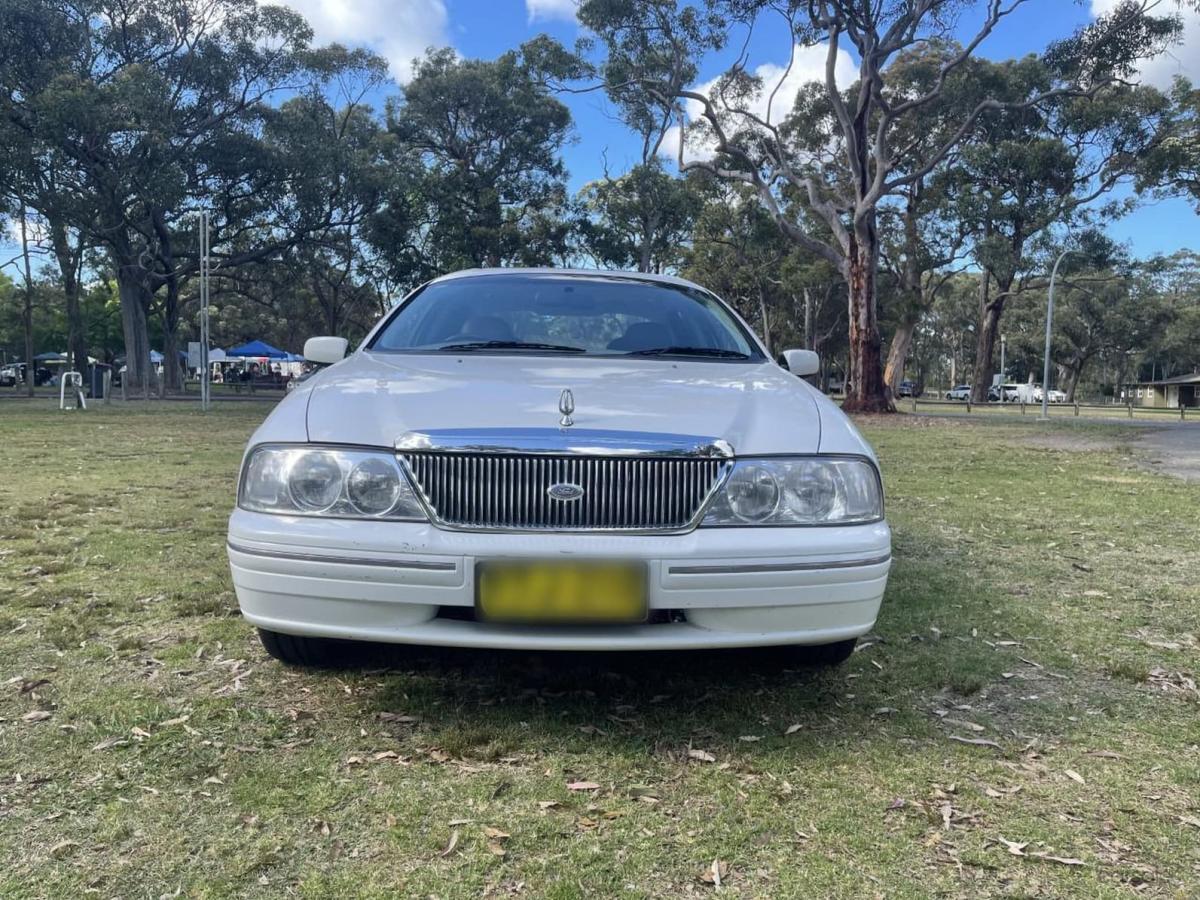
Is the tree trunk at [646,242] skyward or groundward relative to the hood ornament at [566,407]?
skyward

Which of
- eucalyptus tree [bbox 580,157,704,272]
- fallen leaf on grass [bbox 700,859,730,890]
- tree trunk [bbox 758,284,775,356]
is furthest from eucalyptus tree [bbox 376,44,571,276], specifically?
fallen leaf on grass [bbox 700,859,730,890]

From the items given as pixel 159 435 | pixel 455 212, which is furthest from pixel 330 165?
pixel 159 435

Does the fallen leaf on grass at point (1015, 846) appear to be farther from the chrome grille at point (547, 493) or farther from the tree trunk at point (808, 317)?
the tree trunk at point (808, 317)

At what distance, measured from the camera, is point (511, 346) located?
10.9ft

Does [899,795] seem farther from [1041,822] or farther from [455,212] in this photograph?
[455,212]

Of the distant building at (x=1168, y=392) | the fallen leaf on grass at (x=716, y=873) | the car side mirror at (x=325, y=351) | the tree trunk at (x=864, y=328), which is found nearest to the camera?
the fallen leaf on grass at (x=716, y=873)

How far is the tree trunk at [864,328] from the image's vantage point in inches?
761

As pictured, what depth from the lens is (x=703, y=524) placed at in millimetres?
2309

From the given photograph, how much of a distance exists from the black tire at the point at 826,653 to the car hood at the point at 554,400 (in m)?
0.72

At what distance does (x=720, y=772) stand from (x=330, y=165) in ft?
79.5

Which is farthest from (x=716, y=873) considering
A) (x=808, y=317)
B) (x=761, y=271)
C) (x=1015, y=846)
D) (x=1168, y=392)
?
(x=1168, y=392)

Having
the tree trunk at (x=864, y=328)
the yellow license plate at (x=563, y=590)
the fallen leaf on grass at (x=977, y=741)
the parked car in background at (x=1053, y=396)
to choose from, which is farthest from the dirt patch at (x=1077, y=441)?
the parked car in background at (x=1053, y=396)

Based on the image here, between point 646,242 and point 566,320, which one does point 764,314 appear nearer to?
point 646,242

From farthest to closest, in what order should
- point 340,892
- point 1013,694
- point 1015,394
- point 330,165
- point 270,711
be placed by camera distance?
1. point 1015,394
2. point 330,165
3. point 1013,694
4. point 270,711
5. point 340,892
